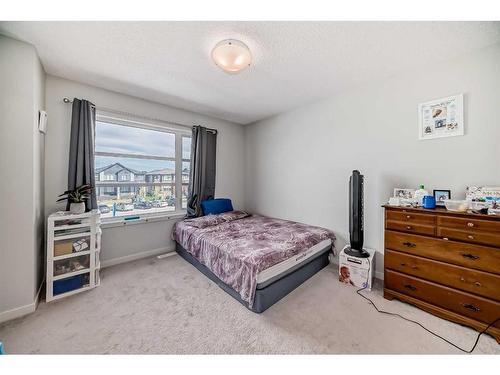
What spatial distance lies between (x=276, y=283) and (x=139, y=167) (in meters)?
2.76

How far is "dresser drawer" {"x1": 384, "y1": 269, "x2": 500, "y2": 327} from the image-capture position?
148cm

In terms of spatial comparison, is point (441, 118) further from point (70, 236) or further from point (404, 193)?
point (70, 236)

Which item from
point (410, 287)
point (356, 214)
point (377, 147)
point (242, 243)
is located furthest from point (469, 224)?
point (242, 243)

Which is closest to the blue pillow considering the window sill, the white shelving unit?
the window sill

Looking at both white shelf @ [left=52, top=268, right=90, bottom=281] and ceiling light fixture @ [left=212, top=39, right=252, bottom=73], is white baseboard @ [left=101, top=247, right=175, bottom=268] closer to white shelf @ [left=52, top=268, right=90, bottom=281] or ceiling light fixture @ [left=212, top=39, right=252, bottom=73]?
white shelf @ [left=52, top=268, right=90, bottom=281]

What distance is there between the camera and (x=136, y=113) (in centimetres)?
295

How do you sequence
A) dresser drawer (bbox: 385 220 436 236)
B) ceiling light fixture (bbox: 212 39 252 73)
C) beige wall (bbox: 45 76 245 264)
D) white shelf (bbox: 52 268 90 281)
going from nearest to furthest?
ceiling light fixture (bbox: 212 39 252 73) < dresser drawer (bbox: 385 220 436 236) < white shelf (bbox: 52 268 90 281) < beige wall (bbox: 45 76 245 264)

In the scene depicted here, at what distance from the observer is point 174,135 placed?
136 inches

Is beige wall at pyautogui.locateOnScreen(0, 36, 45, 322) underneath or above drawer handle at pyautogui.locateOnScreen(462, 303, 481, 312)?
above

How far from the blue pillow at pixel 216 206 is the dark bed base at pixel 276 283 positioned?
89cm

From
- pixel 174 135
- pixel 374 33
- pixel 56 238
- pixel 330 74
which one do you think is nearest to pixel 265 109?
pixel 330 74

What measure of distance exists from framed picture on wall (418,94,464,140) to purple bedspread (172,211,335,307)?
170 cm

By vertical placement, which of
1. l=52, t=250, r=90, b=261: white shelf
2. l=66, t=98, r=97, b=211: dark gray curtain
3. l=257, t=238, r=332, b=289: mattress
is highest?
l=66, t=98, r=97, b=211: dark gray curtain

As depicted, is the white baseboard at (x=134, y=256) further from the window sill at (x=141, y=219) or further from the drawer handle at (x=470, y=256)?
the drawer handle at (x=470, y=256)
